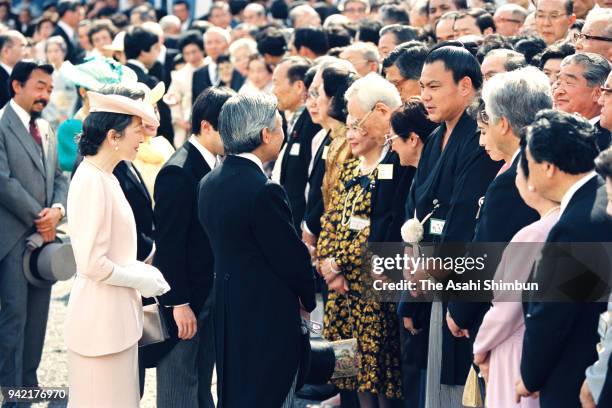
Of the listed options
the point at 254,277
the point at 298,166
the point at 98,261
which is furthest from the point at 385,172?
the point at 298,166

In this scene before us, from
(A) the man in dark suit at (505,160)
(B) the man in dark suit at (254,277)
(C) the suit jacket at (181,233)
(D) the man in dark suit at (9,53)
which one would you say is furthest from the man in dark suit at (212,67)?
(A) the man in dark suit at (505,160)

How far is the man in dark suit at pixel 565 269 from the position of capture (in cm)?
361

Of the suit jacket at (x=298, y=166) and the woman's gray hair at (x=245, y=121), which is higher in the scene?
the woman's gray hair at (x=245, y=121)

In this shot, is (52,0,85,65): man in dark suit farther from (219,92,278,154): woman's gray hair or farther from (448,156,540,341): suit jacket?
(448,156,540,341): suit jacket

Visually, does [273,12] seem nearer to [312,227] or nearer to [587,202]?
[312,227]

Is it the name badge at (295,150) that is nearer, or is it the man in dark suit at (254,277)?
the man in dark suit at (254,277)

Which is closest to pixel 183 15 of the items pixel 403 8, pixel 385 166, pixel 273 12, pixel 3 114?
pixel 273 12

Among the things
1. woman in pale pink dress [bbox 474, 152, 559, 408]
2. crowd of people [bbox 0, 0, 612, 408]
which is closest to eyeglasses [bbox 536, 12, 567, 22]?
crowd of people [bbox 0, 0, 612, 408]

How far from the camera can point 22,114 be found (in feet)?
22.6

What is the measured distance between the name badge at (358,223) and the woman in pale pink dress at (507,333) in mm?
1650

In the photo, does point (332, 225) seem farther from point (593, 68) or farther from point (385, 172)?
point (593, 68)

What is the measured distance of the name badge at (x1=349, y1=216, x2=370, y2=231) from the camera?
5.79 meters

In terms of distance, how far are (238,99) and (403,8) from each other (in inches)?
234

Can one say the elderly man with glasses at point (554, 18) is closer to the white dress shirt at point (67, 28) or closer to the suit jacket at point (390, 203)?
the suit jacket at point (390, 203)
